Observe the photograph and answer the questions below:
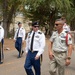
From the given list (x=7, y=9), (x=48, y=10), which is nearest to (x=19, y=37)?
(x=7, y=9)

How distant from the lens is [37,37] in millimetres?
6949

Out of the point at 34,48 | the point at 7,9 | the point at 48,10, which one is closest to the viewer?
the point at 34,48

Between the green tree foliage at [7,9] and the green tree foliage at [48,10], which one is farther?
the green tree foliage at [7,9]

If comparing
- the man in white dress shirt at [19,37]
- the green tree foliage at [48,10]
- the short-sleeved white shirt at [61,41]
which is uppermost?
the green tree foliage at [48,10]

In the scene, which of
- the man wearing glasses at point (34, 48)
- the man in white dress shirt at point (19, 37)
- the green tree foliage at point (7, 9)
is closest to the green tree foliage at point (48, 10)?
the green tree foliage at point (7, 9)

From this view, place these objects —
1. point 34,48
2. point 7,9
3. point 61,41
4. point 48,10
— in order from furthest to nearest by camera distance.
Result: point 48,10 < point 7,9 < point 34,48 < point 61,41

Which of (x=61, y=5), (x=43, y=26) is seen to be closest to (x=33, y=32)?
(x=61, y=5)

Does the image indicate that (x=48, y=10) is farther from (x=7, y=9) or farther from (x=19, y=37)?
(x=19, y=37)

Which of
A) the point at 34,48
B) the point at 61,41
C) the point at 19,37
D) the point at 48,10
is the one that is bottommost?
the point at 19,37

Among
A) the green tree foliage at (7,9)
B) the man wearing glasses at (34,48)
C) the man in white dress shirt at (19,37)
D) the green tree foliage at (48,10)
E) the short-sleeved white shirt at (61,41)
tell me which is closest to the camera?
the short-sleeved white shirt at (61,41)

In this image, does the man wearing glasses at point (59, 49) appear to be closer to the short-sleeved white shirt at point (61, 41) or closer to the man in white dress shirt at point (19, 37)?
the short-sleeved white shirt at point (61, 41)

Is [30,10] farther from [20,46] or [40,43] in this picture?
[40,43]

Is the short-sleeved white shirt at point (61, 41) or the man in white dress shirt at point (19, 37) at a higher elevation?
the short-sleeved white shirt at point (61, 41)

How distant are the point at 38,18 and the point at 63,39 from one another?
28494 mm
